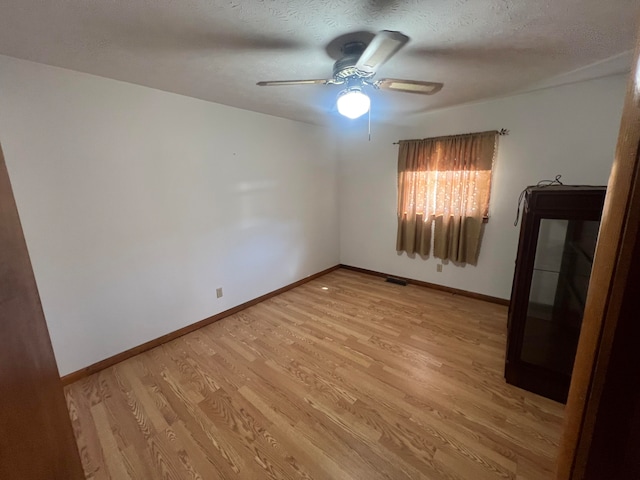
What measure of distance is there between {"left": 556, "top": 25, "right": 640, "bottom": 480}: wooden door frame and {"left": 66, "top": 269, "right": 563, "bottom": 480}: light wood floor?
4.12 ft

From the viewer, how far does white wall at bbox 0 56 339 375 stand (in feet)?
5.86

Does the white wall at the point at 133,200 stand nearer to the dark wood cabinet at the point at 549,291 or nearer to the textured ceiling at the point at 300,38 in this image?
the textured ceiling at the point at 300,38

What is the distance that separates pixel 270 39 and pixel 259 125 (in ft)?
5.35

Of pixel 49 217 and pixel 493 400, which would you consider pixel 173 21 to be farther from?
pixel 493 400

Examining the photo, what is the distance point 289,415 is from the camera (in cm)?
171

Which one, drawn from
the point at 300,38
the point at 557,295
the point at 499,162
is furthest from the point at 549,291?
the point at 300,38

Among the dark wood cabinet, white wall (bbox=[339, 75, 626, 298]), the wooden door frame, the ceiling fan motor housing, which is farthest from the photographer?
white wall (bbox=[339, 75, 626, 298])

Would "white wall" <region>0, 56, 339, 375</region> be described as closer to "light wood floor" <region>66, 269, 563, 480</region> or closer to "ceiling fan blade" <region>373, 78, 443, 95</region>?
"light wood floor" <region>66, 269, 563, 480</region>

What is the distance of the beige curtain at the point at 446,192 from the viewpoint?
3.02 meters

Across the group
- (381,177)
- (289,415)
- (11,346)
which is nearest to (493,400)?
(289,415)

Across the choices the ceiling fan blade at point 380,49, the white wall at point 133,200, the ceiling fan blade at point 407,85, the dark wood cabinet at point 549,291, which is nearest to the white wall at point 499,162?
the dark wood cabinet at point 549,291

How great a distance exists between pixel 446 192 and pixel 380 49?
2.40 meters

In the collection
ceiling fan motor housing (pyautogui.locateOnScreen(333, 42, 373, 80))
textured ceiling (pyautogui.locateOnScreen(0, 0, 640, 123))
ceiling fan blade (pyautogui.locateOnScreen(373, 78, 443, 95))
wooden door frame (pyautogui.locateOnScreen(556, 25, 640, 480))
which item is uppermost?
textured ceiling (pyautogui.locateOnScreen(0, 0, 640, 123))

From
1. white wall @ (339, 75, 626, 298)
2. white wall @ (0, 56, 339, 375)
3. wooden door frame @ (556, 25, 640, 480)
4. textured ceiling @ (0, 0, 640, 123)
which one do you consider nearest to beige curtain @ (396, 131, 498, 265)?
white wall @ (339, 75, 626, 298)
